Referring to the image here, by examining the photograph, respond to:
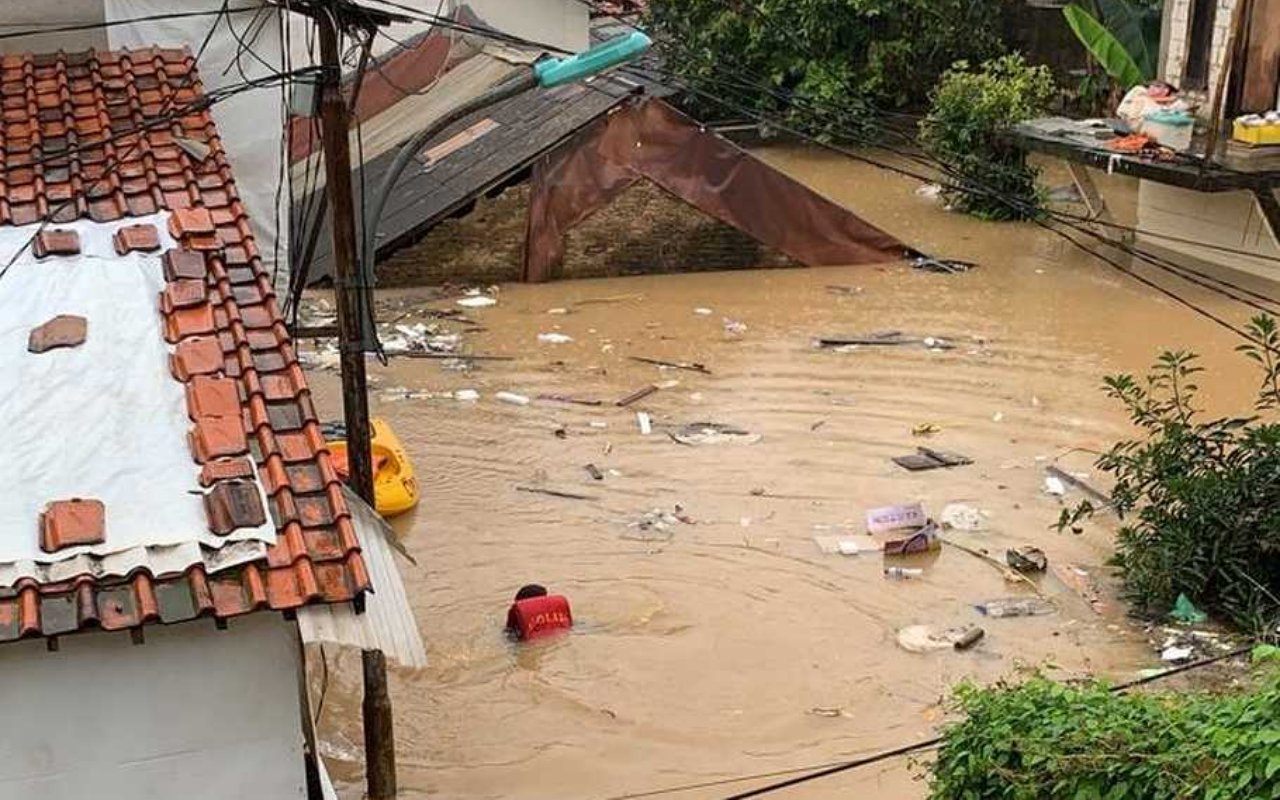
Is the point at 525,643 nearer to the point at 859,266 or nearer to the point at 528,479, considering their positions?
the point at 528,479

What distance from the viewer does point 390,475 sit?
394 inches

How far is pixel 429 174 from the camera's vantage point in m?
15.5

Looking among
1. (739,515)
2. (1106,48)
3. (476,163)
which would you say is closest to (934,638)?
(739,515)

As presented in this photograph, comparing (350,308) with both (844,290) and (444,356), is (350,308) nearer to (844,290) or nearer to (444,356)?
(444,356)

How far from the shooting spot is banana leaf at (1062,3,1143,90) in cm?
1658

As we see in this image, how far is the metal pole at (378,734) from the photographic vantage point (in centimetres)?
642

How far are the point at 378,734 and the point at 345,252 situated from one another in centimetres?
221

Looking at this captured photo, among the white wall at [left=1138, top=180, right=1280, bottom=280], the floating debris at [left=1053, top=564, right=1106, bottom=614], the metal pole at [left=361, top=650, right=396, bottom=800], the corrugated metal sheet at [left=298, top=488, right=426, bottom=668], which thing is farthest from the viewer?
the white wall at [left=1138, top=180, right=1280, bottom=280]

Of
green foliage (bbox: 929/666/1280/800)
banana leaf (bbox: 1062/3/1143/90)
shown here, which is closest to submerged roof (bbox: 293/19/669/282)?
banana leaf (bbox: 1062/3/1143/90)

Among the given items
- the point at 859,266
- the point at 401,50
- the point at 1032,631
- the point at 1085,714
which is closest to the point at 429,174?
the point at 401,50

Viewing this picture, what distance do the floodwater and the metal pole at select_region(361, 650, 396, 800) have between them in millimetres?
526

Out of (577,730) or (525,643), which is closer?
(577,730)

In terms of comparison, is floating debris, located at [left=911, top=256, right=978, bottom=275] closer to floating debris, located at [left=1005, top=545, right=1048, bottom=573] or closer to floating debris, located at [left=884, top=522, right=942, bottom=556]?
floating debris, located at [left=884, top=522, right=942, bottom=556]

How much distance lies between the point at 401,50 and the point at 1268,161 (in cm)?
955
